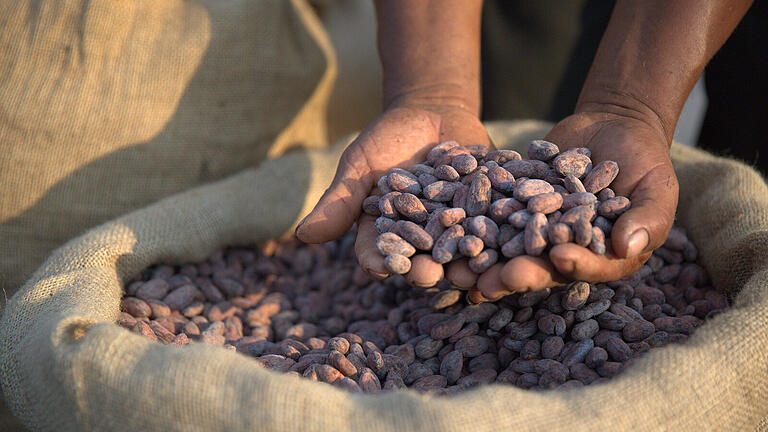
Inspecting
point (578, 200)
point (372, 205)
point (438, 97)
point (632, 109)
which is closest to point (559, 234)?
point (578, 200)

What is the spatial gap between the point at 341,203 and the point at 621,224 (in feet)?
2.01

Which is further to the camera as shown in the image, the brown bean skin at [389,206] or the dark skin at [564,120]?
the brown bean skin at [389,206]

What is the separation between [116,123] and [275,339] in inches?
35.1

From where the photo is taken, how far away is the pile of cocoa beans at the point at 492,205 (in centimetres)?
122

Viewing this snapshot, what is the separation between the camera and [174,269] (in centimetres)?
182

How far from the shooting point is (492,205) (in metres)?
1.32

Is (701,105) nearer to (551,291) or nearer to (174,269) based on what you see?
(551,291)

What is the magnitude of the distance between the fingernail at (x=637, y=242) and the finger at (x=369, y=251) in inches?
19.1

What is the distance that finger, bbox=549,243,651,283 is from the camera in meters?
1.13

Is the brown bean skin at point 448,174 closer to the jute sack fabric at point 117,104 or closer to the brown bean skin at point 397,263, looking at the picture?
the brown bean skin at point 397,263

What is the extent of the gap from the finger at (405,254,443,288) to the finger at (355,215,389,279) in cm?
6

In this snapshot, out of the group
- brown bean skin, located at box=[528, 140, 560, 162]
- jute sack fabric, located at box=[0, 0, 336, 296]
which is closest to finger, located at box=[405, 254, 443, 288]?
brown bean skin, located at box=[528, 140, 560, 162]

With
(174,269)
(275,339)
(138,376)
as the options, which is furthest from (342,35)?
(138,376)

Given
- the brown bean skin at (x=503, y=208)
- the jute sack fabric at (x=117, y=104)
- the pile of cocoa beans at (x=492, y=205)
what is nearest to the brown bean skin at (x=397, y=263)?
the pile of cocoa beans at (x=492, y=205)
